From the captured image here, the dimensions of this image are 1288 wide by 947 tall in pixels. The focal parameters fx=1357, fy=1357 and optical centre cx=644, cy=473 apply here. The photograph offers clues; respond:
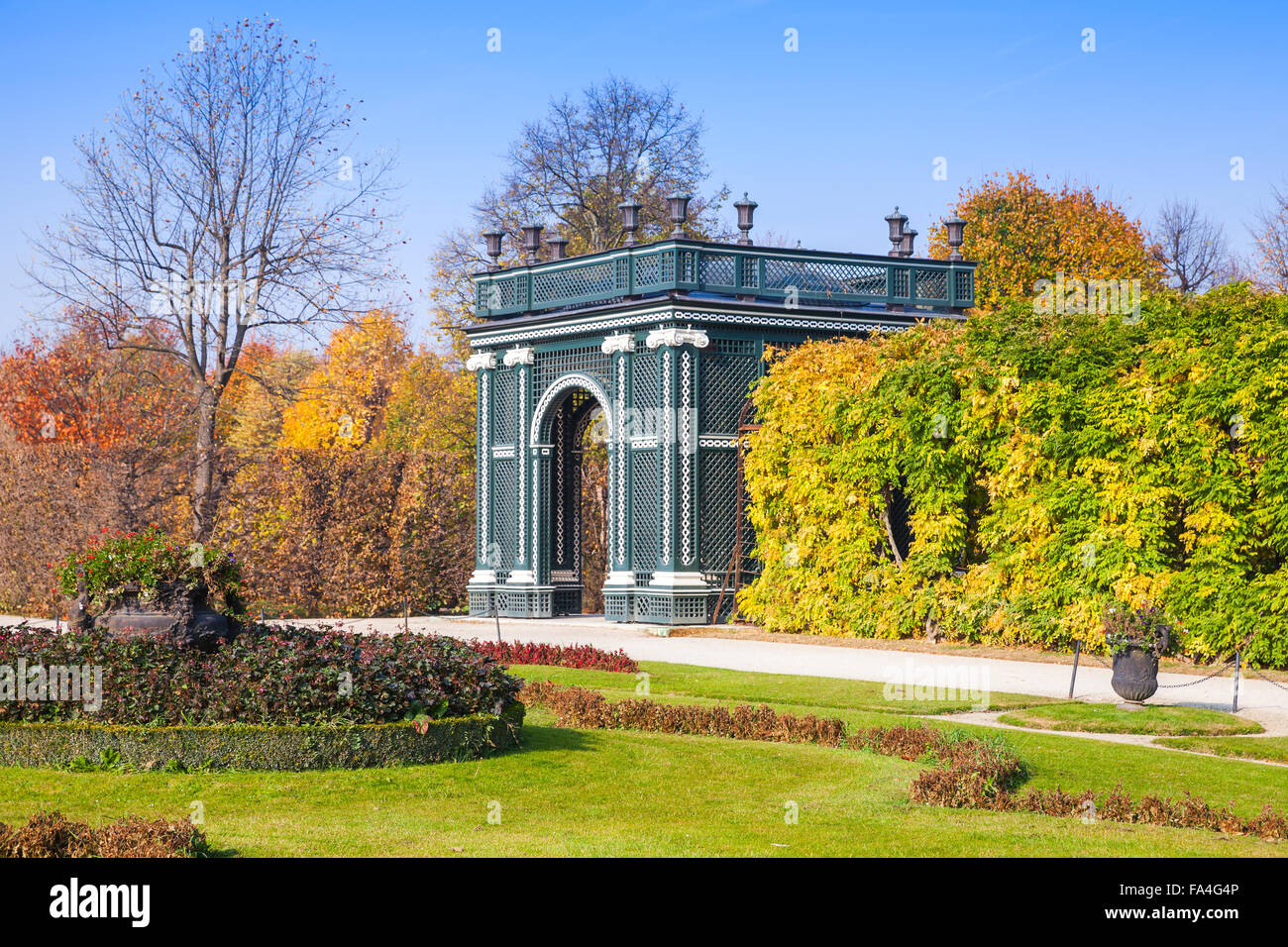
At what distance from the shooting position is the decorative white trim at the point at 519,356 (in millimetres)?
27047

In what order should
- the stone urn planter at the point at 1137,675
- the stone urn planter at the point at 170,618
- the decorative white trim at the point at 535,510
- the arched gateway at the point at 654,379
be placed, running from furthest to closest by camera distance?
the decorative white trim at the point at 535,510 < the arched gateway at the point at 654,379 < the stone urn planter at the point at 1137,675 < the stone urn planter at the point at 170,618

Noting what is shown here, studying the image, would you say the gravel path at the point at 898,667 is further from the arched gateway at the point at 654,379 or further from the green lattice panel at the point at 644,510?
the arched gateway at the point at 654,379

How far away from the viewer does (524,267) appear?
2758cm

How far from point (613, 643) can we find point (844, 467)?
474 centimetres

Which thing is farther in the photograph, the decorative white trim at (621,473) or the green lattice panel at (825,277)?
the green lattice panel at (825,277)

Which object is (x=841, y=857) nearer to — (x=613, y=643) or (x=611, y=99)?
(x=613, y=643)

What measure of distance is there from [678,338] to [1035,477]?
24.6 feet

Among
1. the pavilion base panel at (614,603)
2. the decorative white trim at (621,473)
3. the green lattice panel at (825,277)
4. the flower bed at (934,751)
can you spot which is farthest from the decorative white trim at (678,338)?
the flower bed at (934,751)

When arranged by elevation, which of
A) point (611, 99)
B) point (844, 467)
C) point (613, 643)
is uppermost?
point (611, 99)

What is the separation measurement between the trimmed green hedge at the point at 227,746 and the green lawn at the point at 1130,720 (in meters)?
5.79

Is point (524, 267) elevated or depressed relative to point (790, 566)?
elevated

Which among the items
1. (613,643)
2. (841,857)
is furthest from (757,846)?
(613,643)

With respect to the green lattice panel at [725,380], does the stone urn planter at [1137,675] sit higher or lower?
A: lower

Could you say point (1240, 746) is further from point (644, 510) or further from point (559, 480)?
point (559, 480)
